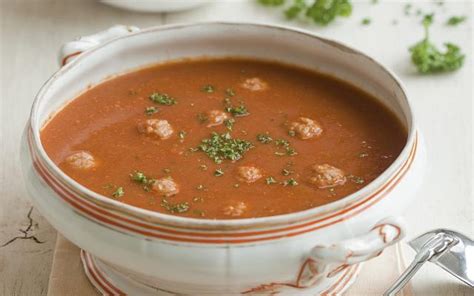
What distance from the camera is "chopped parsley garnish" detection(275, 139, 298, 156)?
2.94 m

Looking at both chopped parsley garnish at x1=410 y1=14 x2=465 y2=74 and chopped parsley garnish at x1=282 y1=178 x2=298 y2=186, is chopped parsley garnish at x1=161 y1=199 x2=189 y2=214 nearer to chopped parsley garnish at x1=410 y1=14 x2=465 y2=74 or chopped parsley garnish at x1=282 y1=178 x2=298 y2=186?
chopped parsley garnish at x1=282 y1=178 x2=298 y2=186

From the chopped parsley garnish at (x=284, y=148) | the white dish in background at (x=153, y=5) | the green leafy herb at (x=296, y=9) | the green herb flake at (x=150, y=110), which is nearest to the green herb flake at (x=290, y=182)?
the chopped parsley garnish at (x=284, y=148)

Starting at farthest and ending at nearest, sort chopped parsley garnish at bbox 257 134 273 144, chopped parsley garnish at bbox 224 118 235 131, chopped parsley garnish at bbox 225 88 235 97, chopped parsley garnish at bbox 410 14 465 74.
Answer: chopped parsley garnish at bbox 410 14 465 74 < chopped parsley garnish at bbox 225 88 235 97 < chopped parsley garnish at bbox 224 118 235 131 < chopped parsley garnish at bbox 257 134 273 144

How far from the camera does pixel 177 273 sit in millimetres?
2430

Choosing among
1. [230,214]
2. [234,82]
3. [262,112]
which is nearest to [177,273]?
[230,214]

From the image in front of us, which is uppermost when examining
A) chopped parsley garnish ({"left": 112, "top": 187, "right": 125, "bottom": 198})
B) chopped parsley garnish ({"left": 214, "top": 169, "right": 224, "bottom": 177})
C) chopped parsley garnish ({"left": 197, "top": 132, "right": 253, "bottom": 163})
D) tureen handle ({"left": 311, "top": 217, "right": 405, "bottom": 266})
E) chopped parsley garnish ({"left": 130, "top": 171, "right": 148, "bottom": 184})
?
tureen handle ({"left": 311, "top": 217, "right": 405, "bottom": 266})

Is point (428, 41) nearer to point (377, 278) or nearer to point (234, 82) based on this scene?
point (234, 82)

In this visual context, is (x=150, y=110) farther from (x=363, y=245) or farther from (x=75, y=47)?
(x=363, y=245)

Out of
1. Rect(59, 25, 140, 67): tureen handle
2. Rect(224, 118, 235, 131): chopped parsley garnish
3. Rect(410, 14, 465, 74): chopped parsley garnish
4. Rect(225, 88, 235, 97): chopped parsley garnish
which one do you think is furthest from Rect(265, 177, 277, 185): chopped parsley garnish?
Rect(410, 14, 465, 74): chopped parsley garnish

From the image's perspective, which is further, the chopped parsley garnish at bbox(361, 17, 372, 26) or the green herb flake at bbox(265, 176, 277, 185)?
the chopped parsley garnish at bbox(361, 17, 372, 26)

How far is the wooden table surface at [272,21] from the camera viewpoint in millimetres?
3221

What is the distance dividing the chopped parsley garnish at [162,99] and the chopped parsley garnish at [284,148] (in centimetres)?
48

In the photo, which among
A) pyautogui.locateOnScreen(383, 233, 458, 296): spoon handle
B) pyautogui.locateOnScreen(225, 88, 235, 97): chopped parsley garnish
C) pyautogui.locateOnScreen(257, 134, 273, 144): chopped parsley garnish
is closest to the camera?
pyautogui.locateOnScreen(383, 233, 458, 296): spoon handle

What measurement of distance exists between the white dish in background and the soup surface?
1046 millimetres
